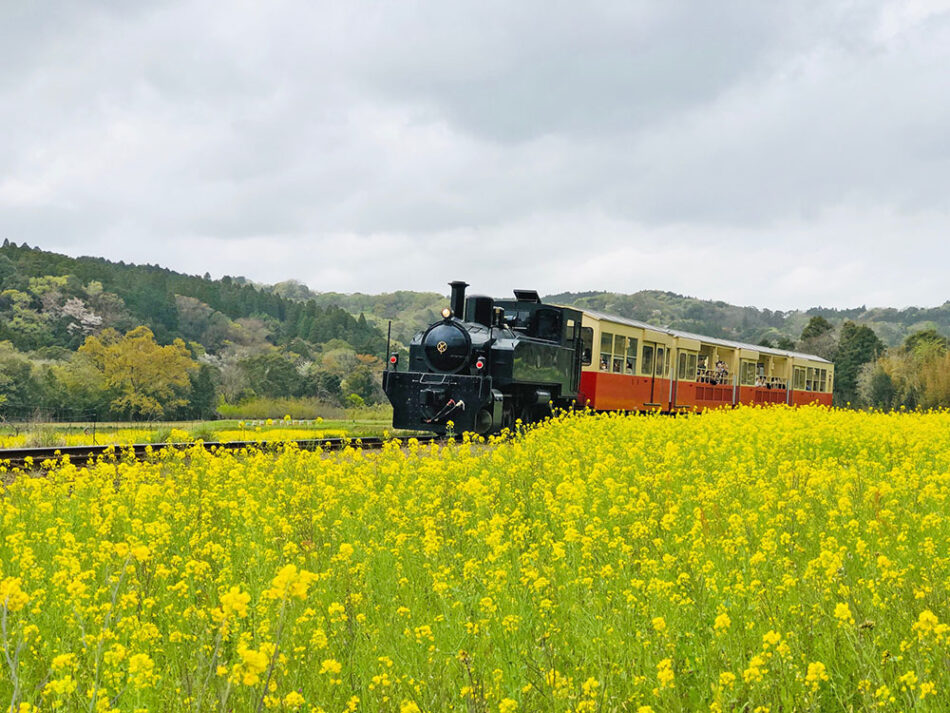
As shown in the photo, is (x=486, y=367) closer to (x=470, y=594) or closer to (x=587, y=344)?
(x=587, y=344)

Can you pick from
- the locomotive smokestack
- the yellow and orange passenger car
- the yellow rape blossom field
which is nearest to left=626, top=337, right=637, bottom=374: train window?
the yellow and orange passenger car

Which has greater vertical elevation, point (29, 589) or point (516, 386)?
point (516, 386)

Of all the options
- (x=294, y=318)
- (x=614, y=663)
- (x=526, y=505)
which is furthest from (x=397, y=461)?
(x=294, y=318)

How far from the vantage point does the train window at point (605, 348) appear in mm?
20188

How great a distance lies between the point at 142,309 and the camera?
7469 centimetres

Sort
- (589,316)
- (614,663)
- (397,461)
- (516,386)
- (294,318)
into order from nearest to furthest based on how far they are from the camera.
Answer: (614,663), (397,461), (516,386), (589,316), (294,318)

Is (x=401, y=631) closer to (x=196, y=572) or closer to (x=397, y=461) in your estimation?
(x=196, y=572)

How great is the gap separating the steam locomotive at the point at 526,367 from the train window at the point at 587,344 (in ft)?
0.07

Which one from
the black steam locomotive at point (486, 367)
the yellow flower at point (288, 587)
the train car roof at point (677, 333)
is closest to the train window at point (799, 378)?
the train car roof at point (677, 333)

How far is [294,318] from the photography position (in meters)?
92.6

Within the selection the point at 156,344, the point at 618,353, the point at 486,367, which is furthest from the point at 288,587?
the point at 156,344

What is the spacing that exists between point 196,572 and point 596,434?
8490mm

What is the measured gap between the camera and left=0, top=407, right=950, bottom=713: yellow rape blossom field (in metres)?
3.26

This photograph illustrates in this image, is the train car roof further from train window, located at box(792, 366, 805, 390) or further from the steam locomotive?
train window, located at box(792, 366, 805, 390)
